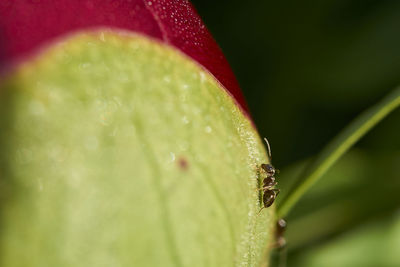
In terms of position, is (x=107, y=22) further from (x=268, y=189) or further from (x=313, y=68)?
(x=313, y=68)

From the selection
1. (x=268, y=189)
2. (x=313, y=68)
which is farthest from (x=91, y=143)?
(x=313, y=68)

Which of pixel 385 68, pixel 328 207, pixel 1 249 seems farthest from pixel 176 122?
pixel 385 68

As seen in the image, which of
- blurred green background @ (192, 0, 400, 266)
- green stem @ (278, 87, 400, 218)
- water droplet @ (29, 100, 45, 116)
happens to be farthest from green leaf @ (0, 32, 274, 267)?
blurred green background @ (192, 0, 400, 266)

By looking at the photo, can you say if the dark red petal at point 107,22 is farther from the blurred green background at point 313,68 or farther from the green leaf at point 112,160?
the blurred green background at point 313,68

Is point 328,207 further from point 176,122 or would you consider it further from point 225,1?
point 176,122

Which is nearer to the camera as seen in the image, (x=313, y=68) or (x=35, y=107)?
(x=35, y=107)
